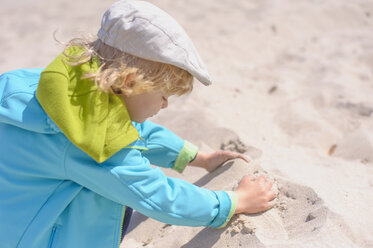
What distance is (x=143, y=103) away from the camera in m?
1.46

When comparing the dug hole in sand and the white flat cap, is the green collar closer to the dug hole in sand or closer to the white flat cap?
the white flat cap

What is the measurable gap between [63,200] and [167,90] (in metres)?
0.52

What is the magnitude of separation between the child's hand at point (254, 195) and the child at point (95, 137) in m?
0.12

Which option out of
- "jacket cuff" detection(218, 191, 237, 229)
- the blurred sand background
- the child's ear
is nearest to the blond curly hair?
the child's ear

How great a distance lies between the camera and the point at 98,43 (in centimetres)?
143

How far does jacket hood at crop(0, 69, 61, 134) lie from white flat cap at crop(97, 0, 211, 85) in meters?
0.32

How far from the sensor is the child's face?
1.44m

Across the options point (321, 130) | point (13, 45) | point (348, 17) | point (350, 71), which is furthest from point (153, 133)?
point (348, 17)

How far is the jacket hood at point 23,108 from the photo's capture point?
136cm

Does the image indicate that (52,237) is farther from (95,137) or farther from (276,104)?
(276,104)

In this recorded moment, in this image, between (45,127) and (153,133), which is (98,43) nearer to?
(45,127)

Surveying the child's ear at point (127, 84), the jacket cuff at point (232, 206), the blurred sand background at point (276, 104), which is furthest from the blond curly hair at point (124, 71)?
the jacket cuff at point (232, 206)

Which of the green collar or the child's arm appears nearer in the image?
the green collar

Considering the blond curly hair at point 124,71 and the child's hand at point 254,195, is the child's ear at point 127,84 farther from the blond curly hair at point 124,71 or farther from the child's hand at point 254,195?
the child's hand at point 254,195
